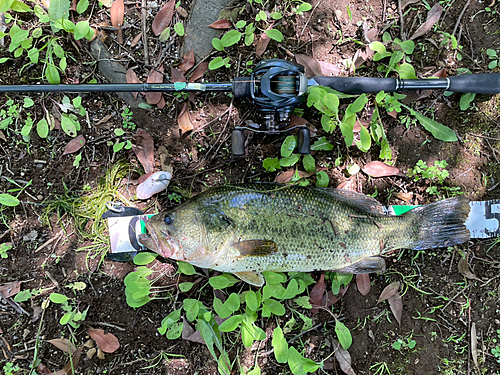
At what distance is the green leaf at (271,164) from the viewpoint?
3.20m

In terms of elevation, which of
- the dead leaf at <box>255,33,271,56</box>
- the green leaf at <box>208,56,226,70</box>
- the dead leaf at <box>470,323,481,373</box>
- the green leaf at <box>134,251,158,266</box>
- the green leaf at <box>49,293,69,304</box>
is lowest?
the dead leaf at <box>470,323,481,373</box>

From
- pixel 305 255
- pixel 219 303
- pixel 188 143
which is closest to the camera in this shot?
pixel 305 255

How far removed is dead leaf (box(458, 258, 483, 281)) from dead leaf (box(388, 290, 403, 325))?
29.0 inches

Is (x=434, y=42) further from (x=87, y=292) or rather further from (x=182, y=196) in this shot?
(x=87, y=292)

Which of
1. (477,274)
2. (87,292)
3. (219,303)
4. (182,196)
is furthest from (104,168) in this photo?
(477,274)

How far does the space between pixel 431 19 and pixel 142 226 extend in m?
3.76

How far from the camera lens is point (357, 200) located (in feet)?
10.2

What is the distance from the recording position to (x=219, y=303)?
3.12 m

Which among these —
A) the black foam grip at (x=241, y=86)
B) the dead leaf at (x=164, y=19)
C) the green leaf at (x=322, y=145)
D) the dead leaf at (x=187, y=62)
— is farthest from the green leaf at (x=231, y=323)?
the dead leaf at (x=164, y=19)

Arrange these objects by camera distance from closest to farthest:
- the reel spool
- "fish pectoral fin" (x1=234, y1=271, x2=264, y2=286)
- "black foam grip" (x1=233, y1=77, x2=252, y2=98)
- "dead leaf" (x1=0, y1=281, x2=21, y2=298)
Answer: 1. the reel spool
2. "black foam grip" (x1=233, y1=77, x2=252, y2=98)
3. "fish pectoral fin" (x1=234, y1=271, x2=264, y2=286)
4. "dead leaf" (x1=0, y1=281, x2=21, y2=298)

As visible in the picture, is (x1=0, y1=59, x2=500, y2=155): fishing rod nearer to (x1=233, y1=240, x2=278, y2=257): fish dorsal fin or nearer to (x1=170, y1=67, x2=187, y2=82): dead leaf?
(x1=170, y1=67, x2=187, y2=82): dead leaf

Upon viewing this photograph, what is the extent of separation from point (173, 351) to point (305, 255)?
1.76 metres

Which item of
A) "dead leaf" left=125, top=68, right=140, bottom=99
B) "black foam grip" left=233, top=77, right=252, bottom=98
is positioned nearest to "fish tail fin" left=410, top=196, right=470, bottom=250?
"black foam grip" left=233, top=77, right=252, bottom=98

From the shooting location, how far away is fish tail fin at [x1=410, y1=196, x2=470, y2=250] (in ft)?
10.2
